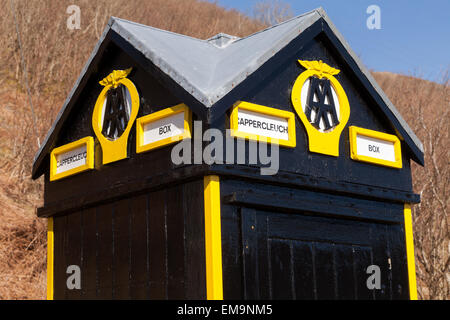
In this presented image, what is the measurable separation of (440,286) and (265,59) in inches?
411

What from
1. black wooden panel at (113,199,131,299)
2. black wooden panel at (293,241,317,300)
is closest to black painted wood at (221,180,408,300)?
black wooden panel at (293,241,317,300)

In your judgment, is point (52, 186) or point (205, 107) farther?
point (52, 186)

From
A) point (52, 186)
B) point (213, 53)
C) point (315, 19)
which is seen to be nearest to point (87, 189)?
point (52, 186)

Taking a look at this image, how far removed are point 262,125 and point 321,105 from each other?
0.85 metres

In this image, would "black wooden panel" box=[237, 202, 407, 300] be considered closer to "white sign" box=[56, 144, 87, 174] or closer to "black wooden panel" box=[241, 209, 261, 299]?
"black wooden panel" box=[241, 209, 261, 299]

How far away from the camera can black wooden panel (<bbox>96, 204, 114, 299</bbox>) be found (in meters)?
6.14

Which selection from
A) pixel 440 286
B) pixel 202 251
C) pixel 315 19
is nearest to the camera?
pixel 202 251

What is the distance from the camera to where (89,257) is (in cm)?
642

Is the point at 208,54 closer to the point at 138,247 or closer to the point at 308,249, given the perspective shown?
the point at 138,247

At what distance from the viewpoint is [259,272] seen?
544 cm

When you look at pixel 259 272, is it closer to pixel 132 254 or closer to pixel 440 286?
pixel 132 254

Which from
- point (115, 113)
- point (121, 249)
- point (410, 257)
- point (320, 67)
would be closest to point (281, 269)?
point (121, 249)

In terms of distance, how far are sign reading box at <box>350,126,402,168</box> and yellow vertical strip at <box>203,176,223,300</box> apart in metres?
1.75
